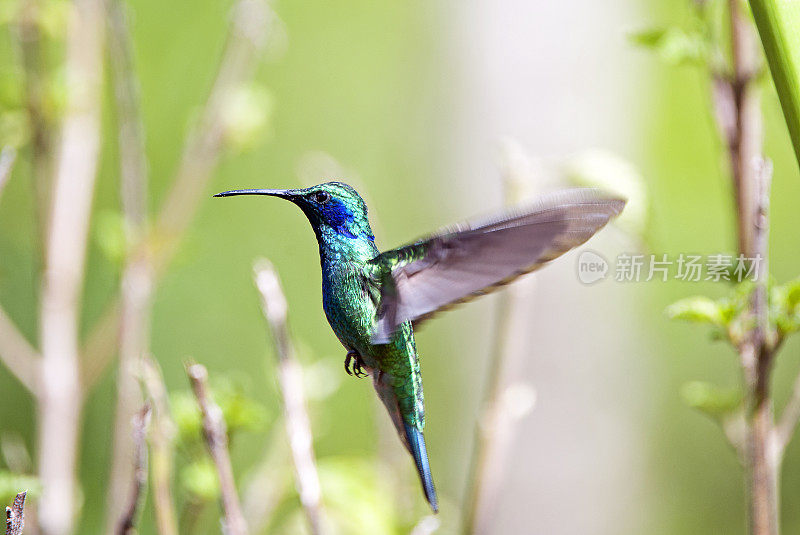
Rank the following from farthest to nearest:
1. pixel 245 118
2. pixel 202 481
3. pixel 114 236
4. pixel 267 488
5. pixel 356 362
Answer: pixel 245 118, pixel 114 236, pixel 267 488, pixel 202 481, pixel 356 362

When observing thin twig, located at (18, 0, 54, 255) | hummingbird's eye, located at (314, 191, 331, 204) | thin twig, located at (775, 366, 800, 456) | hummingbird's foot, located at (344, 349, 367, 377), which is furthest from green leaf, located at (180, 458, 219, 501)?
thin twig, located at (775, 366, 800, 456)

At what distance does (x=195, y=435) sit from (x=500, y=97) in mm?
5103

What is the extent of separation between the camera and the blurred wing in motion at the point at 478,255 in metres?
0.59

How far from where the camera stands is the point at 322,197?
80 centimetres

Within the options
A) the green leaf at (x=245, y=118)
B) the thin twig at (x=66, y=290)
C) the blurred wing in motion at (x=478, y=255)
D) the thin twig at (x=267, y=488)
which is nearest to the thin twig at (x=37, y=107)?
the thin twig at (x=66, y=290)

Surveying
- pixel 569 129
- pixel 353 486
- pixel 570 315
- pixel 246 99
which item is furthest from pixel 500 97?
pixel 353 486

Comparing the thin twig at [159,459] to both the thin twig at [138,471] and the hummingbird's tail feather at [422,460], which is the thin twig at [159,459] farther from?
the hummingbird's tail feather at [422,460]

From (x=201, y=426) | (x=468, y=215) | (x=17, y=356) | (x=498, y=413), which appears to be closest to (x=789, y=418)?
(x=498, y=413)

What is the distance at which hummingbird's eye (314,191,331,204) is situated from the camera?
80cm

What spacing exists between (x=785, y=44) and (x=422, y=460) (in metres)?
0.43

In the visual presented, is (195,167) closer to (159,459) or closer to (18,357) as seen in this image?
(18,357)

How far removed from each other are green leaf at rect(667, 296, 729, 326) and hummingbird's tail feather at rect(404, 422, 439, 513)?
0.26m

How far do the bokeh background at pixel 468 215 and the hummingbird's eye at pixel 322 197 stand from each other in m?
3.06

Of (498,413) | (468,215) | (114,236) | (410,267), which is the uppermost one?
(114,236)
